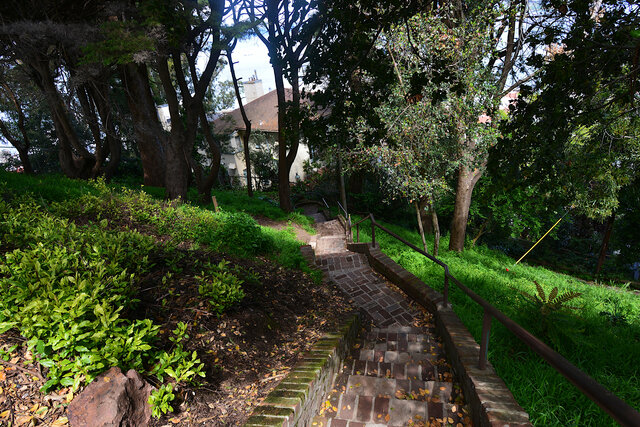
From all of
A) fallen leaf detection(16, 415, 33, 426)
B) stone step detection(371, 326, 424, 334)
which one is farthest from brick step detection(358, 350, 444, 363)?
fallen leaf detection(16, 415, 33, 426)

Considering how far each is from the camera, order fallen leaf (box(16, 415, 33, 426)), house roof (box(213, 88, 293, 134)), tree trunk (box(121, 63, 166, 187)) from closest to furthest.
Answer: fallen leaf (box(16, 415, 33, 426)), tree trunk (box(121, 63, 166, 187)), house roof (box(213, 88, 293, 134))

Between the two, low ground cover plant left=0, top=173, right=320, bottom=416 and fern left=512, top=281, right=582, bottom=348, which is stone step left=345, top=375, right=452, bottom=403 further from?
fern left=512, top=281, right=582, bottom=348

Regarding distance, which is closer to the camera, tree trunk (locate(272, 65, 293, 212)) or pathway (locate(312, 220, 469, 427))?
pathway (locate(312, 220, 469, 427))

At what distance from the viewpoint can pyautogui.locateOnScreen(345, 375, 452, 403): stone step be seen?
2936 mm

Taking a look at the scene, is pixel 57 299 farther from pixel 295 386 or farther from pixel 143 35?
pixel 143 35

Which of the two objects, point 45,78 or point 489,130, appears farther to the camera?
point 45,78

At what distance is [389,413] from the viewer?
2.75 m

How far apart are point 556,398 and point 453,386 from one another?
0.87m

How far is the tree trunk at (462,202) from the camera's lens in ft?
32.6

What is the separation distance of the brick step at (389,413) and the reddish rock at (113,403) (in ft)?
4.93

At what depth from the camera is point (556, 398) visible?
2.75 meters

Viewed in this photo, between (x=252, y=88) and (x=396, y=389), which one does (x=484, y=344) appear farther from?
(x=252, y=88)

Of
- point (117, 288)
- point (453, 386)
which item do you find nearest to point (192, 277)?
point (117, 288)

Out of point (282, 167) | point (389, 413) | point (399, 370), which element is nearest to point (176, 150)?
point (282, 167)
